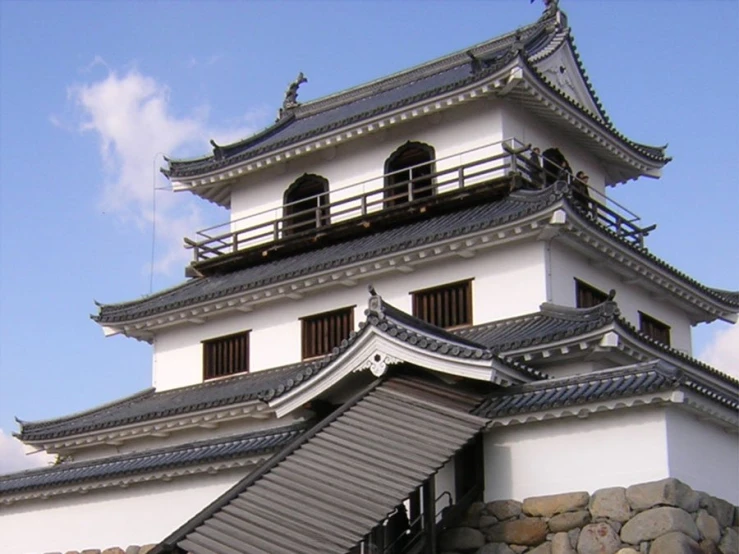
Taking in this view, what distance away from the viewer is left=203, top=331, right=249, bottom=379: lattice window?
2250 cm

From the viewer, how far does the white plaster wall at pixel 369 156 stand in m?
21.8

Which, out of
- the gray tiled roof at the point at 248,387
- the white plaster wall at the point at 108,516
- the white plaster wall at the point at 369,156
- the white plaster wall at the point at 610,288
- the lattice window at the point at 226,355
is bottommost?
the white plaster wall at the point at 108,516

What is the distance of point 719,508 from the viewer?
13.3m

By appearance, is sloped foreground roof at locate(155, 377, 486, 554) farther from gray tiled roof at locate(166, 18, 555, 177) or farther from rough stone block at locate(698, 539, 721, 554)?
gray tiled roof at locate(166, 18, 555, 177)

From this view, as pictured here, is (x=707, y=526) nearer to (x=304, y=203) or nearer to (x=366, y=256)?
(x=366, y=256)

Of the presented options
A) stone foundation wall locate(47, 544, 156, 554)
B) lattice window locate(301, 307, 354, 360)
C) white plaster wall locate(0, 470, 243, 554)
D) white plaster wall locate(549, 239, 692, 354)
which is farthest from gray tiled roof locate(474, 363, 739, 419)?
lattice window locate(301, 307, 354, 360)

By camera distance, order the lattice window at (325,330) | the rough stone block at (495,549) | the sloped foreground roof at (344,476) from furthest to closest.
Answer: the lattice window at (325,330) < the rough stone block at (495,549) < the sloped foreground roof at (344,476)

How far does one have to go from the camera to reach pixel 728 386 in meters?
19.6

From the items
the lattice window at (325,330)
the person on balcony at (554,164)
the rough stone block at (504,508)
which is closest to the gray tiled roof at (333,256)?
the lattice window at (325,330)

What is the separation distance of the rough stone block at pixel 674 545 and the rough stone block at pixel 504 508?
1.88 metres

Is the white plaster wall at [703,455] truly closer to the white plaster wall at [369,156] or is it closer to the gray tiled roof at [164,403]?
the gray tiled roof at [164,403]

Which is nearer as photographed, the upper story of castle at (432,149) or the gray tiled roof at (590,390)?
the gray tiled roof at (590,390)

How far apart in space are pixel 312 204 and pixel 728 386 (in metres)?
9.72

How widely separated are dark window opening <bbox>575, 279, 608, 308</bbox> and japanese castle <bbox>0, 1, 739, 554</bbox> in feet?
0.22
